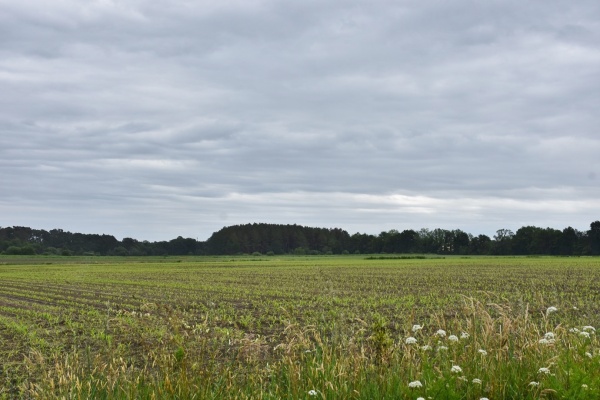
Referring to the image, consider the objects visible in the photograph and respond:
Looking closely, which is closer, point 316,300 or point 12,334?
point 12,334

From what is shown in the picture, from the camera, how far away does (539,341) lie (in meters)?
6.53

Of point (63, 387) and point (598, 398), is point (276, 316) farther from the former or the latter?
point (598, 398)

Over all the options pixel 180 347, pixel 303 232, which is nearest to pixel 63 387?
pixel 180 347

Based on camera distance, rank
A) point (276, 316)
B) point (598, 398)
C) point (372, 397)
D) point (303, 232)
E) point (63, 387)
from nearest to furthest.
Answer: point (598, 398)
point (372, 397)
point (63, 387)
point (276, 316)
point (303, 232)

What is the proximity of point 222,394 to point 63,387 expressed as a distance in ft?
6.55

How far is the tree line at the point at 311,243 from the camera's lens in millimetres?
162875

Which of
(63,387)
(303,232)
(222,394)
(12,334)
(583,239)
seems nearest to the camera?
(222,394)

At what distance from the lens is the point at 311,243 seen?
190m

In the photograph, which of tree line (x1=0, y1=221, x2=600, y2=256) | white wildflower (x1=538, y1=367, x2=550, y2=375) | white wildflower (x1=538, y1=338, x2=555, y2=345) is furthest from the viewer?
tree line (x1=0, y1=221, x2=600, y2=256)

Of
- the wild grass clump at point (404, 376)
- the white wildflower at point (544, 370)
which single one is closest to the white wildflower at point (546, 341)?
the wild grass clump at point (404, 376)

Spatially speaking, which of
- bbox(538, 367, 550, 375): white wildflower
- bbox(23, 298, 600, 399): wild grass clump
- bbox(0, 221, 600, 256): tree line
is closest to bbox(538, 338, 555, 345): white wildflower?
bbox(23, 298, 600, 399): wild grass clump

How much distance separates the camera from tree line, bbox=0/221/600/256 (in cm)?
16288

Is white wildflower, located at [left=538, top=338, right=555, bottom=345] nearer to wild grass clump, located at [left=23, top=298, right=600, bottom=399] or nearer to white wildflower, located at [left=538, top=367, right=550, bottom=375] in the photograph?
wild grass clump, located at [left=23, top=298, right=600, bottom=399]

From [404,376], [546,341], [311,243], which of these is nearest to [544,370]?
[546,341]
